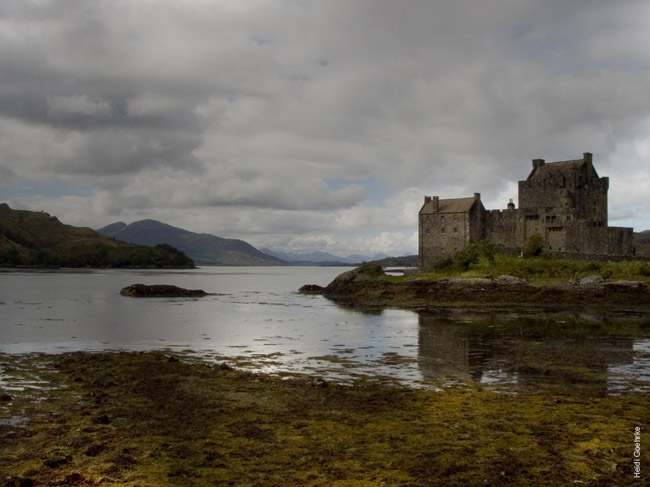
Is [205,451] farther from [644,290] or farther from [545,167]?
[545,167]

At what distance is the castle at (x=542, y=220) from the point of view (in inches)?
2352

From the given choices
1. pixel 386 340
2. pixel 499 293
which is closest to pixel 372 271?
pixel 499 293

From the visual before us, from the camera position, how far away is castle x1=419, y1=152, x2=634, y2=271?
59.8 metres

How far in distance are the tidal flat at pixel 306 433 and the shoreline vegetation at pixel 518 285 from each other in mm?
36033

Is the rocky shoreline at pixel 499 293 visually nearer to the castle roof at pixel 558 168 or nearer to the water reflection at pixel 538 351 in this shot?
the water reflection at pixel 538 351

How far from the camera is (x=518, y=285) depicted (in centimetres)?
5103

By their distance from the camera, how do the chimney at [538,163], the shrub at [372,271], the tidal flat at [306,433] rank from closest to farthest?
the tidal flat at [306,433] < the shrub at [372,271] < the chimney at [538,163]

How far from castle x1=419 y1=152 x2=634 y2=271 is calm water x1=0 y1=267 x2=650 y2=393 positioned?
71.5 feet

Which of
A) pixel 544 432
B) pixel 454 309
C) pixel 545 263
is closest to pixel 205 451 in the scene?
pixel 544 432

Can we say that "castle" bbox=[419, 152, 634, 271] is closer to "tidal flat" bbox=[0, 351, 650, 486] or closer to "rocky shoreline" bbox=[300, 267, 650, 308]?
"rocky shoreline" bbox=[300, 267, 650, 308]

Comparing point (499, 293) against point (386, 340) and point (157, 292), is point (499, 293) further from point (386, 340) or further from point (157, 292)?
point (157, 292)

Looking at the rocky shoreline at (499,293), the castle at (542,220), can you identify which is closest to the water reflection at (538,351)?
the rocky shoreline at (499,293)

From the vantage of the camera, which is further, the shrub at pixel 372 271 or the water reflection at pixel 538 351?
the shrub at pixel 372 271

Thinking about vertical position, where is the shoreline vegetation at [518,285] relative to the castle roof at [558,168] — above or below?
below
